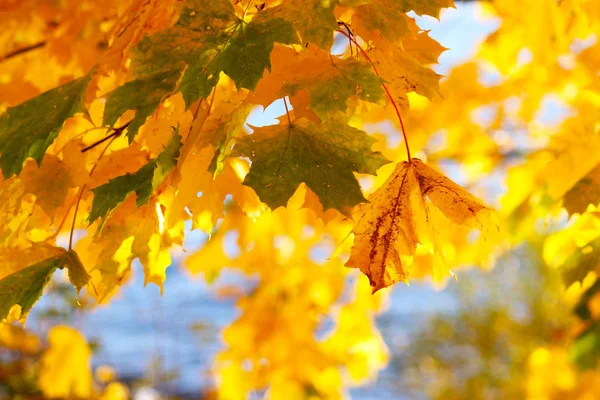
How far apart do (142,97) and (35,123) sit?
18cm

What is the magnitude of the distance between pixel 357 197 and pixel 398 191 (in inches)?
3.7

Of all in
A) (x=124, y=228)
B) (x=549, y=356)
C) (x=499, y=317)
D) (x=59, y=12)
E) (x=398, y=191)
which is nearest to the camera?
(x=398, y=191)

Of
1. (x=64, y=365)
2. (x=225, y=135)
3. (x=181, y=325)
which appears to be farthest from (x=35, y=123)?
(x=181, y=325)

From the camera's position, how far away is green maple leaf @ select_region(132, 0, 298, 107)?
31.2 inches

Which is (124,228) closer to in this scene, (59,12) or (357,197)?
(357,197)

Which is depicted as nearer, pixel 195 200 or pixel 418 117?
pixel 195 200

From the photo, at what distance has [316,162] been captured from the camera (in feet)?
2.86

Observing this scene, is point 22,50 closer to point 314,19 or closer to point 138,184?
point 138,184

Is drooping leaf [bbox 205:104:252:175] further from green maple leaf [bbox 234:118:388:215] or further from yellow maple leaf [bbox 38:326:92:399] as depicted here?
yellow maple leaf [bbox 38:326:92:399]

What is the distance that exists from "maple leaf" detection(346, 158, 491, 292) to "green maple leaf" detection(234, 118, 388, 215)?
0.19 feet

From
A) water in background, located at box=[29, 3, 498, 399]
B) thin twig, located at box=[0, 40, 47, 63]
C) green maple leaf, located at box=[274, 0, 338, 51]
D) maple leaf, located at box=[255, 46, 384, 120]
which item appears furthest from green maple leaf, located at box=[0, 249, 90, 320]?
water in background, located at box=[29, 3, 498, 399]

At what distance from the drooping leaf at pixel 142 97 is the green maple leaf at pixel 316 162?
12 cm

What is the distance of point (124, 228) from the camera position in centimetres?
104

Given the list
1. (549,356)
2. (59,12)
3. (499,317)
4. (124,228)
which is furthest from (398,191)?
(499,317)
